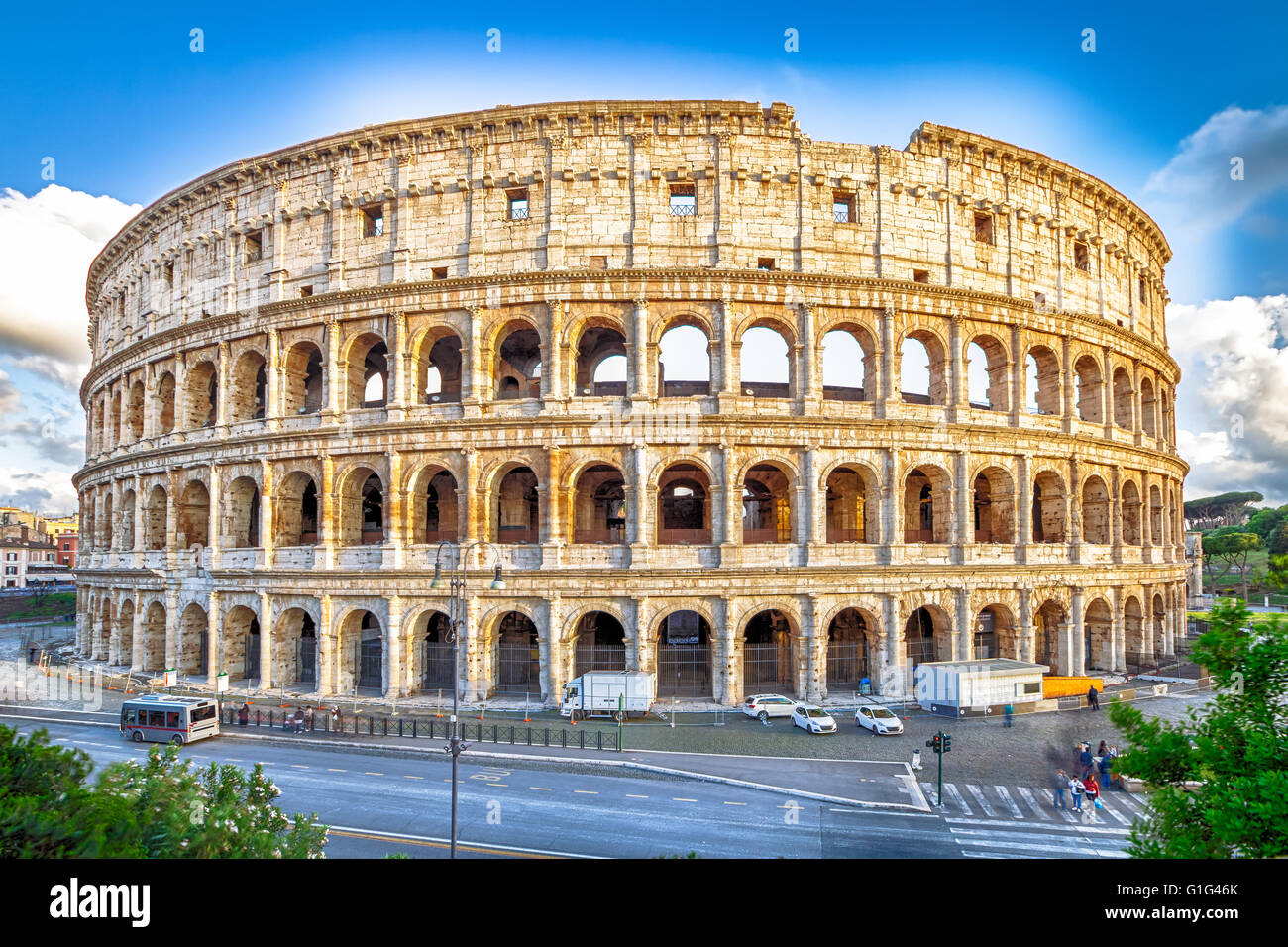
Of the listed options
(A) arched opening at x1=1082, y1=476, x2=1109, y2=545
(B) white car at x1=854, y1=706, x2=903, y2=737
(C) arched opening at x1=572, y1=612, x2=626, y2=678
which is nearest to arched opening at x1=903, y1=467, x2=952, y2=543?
(B) white car at x1=854, y1=706, x2=903, y2=737

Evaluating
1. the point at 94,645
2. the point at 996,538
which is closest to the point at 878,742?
the point at 996,538

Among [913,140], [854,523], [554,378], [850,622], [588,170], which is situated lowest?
[850,622]

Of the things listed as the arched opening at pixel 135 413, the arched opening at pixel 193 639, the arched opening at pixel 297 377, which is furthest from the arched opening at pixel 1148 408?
the arched opening at pixel 135 413

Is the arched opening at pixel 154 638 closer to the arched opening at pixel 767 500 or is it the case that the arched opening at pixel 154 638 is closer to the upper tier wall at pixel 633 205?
the upper tier wall at pixel 633 205

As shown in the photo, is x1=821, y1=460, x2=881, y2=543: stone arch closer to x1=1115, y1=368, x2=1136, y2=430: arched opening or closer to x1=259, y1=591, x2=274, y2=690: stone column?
x1=1115, y1=368, x2=1136, y2=430: arched opening

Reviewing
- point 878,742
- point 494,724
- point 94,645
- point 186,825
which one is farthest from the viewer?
point 94,645

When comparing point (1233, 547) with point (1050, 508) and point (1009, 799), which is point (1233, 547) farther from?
point (1009, 799)
